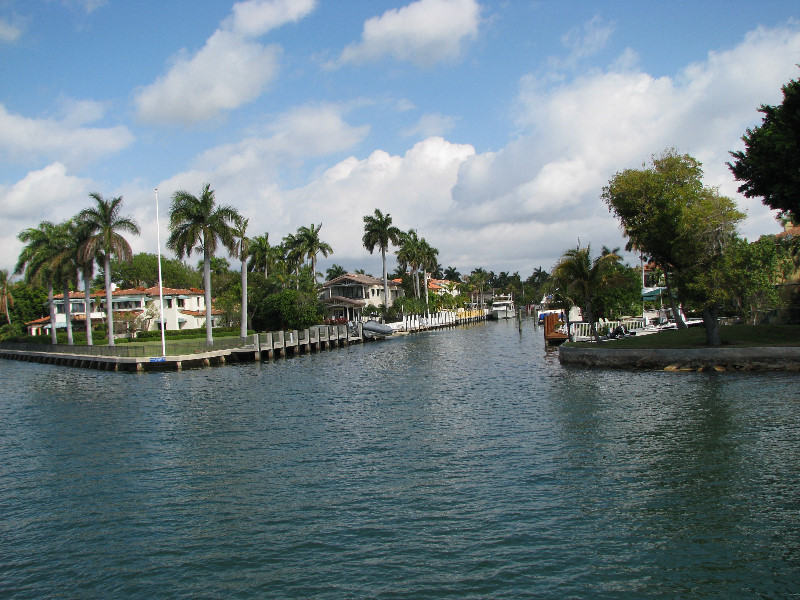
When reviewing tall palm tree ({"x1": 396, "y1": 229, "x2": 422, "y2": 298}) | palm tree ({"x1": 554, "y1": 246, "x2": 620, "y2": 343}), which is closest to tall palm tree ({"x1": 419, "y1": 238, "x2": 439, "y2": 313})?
tall palm tree ({"x1": 396, "y1": 229, "x2": 422, "y2": 298})

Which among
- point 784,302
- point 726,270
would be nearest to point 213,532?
point 726,270

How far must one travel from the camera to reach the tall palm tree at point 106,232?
60.2m

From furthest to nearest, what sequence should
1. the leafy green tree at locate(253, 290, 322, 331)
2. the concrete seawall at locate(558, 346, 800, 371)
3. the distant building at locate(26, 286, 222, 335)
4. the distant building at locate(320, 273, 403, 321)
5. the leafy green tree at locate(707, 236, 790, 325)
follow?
the distant building at locate(320, 273, 403, 321) → the distant building at locate(26, 286, 222, 335) → the leafy green tree at locate(253, 290, 322, 331) → the leafy green tree at locate(707, 236, 790, 325) → the concrete seawall at locate(558, 346, 800, 371)

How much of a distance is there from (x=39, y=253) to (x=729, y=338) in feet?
211

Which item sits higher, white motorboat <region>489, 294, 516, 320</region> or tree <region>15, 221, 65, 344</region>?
tree <region>15, 221, 65, 344</region>

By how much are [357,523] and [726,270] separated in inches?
1151

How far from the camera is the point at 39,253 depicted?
2621 inches

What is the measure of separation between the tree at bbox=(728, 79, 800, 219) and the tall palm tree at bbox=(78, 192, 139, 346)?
5357cm

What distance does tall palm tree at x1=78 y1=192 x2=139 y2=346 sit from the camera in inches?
2368

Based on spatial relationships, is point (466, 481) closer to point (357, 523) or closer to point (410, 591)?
point (357, 523)

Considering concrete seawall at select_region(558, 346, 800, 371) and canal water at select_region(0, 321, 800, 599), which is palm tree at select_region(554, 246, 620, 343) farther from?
canal water at select_region(0, 321, 800, 599)

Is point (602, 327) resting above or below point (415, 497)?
above

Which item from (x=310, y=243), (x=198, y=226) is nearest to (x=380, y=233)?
(x=310, y=243)

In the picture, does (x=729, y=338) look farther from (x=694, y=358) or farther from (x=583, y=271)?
(x=583, y=271)
